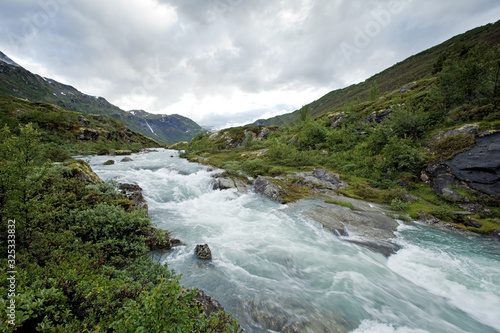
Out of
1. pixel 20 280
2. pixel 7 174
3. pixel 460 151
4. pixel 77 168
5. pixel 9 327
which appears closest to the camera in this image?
pixel 9 327

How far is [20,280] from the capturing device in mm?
4176

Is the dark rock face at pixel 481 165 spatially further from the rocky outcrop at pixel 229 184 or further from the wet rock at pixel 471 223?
Result: the rocky outcrop at pixel 229 184

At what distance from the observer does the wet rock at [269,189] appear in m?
21.1

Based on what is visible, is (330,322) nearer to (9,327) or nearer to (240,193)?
(9,327)

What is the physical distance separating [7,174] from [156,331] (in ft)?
21.4

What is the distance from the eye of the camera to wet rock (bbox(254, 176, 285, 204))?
21094 mm

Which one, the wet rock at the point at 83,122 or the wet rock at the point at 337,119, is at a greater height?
the wet rock at the point at 83,122

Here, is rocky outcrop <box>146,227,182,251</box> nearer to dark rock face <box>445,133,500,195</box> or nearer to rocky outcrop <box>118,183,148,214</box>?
rocky outcrop <box>118,183,148,214</box>

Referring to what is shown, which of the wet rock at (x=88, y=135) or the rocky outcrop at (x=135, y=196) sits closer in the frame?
the rocky outcrop at (x=135, y=196)

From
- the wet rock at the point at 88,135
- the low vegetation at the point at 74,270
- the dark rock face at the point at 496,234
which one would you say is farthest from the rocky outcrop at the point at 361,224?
the wet rock at the point at 88,135

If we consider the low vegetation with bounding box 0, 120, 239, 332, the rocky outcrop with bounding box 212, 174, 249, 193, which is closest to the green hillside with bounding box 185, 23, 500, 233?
the rocky outcrop with bounding box 212, 174, 249, 193

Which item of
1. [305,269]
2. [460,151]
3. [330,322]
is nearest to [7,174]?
[330,322]

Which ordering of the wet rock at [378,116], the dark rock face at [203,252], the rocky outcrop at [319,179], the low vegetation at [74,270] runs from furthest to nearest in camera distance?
the wet rock at [378,116], the rocky outcrop at [319,179], the dark rock face at [203,252], the low vegetation at [74,270]

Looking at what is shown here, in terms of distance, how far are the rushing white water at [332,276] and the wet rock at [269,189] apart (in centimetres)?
508
